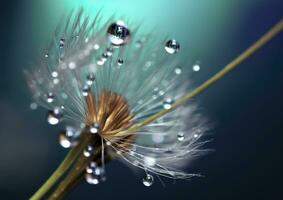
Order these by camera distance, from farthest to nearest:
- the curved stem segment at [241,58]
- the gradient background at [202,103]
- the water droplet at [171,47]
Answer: the gradient background at [202,103], the water droplet at [171,47], the curved stem segment at [241,58]

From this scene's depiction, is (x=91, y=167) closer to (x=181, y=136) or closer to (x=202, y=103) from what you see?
(x=181, y=136)

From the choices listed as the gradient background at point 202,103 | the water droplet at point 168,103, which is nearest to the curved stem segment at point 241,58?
the water droplet at point 168,103

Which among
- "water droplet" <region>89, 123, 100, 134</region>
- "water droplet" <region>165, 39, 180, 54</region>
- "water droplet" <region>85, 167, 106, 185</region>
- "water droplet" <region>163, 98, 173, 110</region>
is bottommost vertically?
"water droplet" <region>85, 167, 106, 185</region>

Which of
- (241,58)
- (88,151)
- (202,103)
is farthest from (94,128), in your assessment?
(202,103)

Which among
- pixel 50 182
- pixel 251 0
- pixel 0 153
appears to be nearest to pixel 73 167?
pixel 50 182

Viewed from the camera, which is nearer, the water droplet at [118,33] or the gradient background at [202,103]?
the water droplet at [118,33]

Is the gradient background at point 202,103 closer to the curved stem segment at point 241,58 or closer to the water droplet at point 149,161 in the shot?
the water droplet at point 149,161

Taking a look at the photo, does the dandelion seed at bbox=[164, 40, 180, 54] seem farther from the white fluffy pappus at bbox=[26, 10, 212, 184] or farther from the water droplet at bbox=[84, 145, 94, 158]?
the water droplet at bbox=[84, 145, 94, 158]

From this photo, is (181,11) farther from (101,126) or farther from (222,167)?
(101,126)

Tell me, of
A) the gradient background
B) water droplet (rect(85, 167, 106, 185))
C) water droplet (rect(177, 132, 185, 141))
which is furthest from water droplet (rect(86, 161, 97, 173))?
the gradient background
